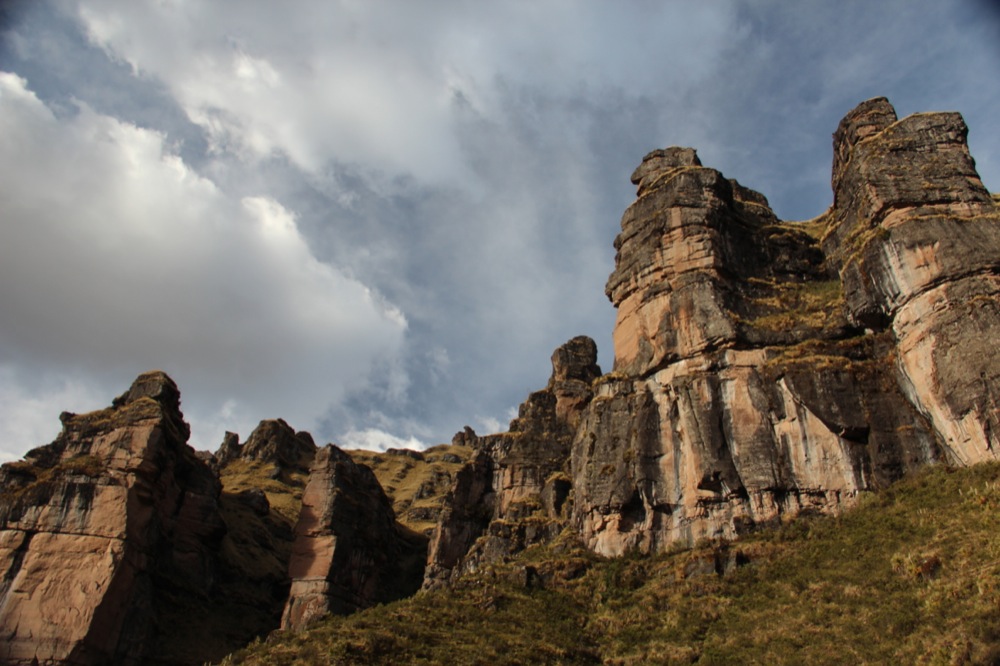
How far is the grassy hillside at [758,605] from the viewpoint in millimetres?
31750

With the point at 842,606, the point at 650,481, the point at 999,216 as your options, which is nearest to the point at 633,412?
the point at 650,481

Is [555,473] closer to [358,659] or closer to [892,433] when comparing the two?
[892,433]

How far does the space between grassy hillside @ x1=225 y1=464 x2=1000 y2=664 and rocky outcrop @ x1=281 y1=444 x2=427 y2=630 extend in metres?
22.9

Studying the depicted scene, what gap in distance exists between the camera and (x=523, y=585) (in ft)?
165

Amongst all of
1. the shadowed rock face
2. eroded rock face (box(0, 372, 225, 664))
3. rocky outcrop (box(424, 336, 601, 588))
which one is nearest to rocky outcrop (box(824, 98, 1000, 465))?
the shadowed rock face

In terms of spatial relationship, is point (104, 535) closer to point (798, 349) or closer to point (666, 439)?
point (666, 439)

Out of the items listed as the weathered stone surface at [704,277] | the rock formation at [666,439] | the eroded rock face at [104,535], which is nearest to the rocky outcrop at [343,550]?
the rock formation at [666,439]

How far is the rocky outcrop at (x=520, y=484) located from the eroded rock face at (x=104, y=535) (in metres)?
25.2

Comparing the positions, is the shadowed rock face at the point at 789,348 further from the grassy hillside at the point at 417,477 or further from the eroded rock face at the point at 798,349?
the grassy hillside at the point at 417,477

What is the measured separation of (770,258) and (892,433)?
23548mm

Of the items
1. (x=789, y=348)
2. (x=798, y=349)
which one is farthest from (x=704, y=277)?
(x=798, y=349)

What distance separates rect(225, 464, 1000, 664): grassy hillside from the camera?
104 feet

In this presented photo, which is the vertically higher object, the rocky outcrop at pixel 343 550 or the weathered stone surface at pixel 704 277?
the weathered stone surface at pixel 704 277

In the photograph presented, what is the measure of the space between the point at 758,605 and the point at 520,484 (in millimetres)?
41043
